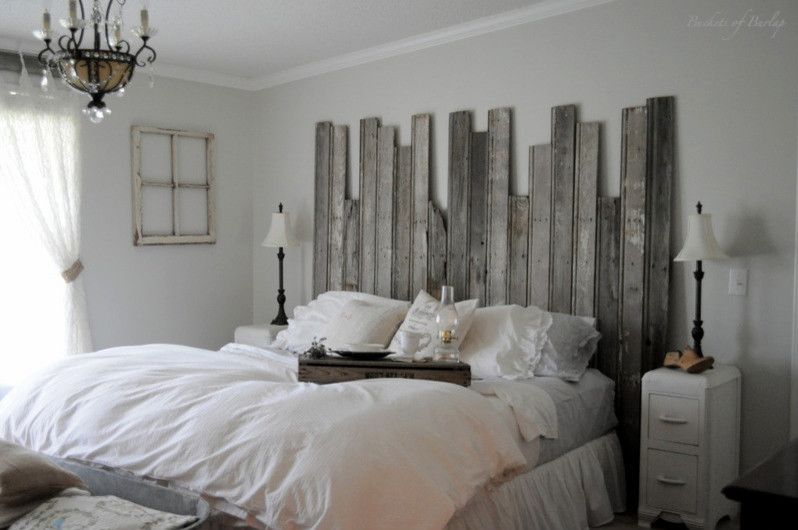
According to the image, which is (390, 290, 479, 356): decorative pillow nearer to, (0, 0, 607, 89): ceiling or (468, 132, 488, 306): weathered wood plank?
(468, 132, 488, 306): weathered wood plank

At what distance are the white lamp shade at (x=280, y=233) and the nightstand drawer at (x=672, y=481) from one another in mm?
2949

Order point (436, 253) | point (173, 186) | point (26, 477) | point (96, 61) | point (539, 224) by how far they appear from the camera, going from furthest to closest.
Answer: point (173, 186) < point (436, 253) < point (539, 224) < point (96, 61) < point (26, 477)

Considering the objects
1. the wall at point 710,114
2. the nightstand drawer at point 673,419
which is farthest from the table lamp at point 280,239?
the nightstand drawer at point 673,419

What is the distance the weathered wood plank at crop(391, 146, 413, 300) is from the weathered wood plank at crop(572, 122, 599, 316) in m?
1.18

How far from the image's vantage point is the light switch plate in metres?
3.56

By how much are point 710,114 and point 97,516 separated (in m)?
3.08

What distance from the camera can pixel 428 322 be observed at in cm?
407

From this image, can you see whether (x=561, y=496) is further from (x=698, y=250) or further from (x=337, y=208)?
(x=337, y=208)

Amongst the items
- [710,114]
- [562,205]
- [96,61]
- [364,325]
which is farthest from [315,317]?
[710,114]

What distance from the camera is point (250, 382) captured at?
122 inches

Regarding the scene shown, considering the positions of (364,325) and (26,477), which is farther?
(364,325)

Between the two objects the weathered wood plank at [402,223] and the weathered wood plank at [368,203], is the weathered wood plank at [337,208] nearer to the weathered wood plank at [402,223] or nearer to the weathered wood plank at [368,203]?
the weathered wood plank at [368,203]

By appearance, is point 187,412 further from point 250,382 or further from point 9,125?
point 9,125

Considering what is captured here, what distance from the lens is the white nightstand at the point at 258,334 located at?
5211 mm
